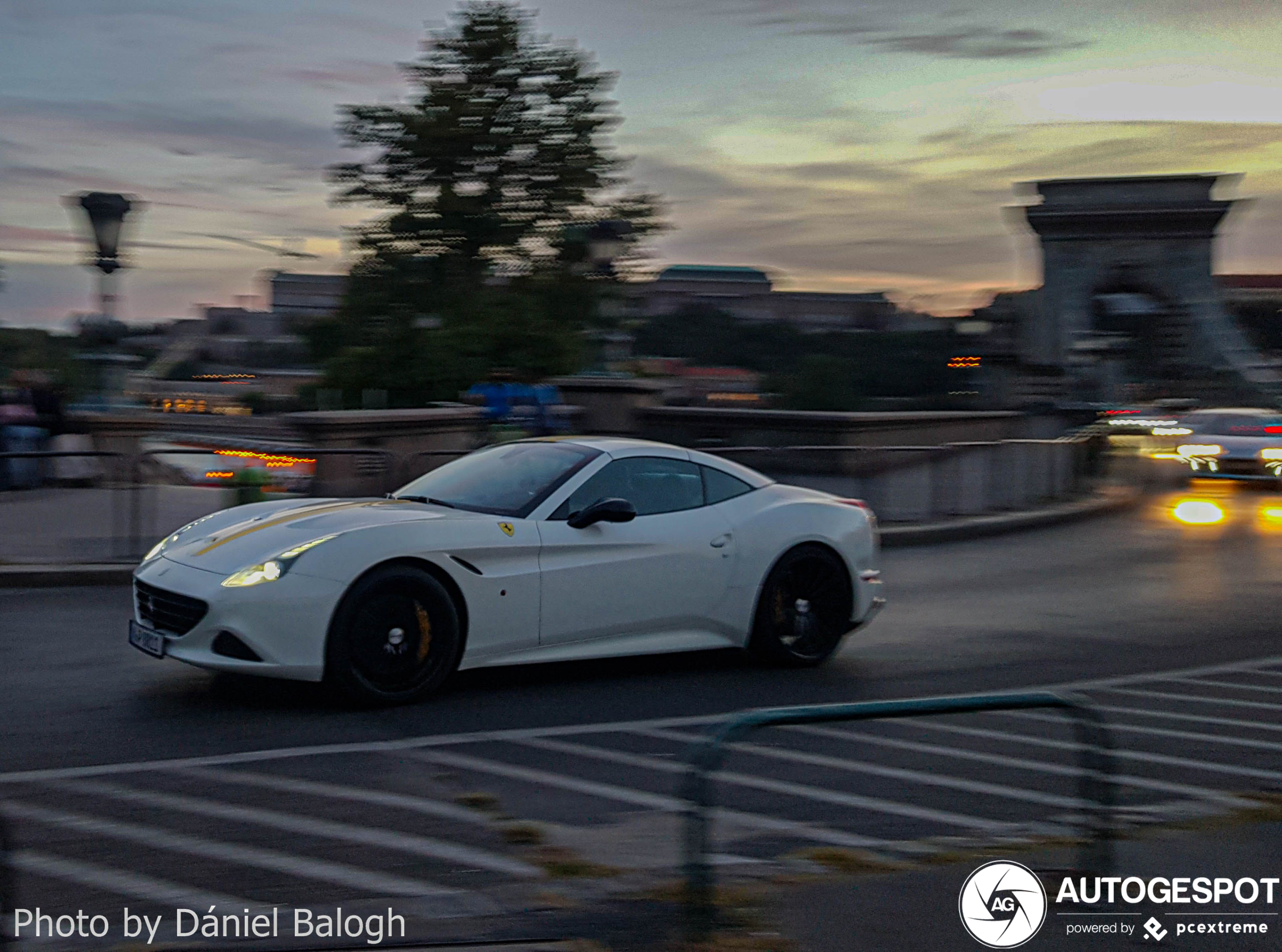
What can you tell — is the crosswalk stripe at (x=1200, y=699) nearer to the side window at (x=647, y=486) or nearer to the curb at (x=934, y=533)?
the side window at (x=647, y=486)

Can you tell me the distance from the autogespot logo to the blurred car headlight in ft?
81.2

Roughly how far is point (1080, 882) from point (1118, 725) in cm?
313

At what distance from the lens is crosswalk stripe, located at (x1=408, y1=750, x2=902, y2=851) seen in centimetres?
520

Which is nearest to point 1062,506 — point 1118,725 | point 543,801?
point 1118,725

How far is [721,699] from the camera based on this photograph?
26.1 ft

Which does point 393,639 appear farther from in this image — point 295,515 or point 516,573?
point 295,515

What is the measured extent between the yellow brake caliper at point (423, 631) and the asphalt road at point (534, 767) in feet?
0.97

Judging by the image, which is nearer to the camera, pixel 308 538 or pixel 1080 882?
pixel 1080 882

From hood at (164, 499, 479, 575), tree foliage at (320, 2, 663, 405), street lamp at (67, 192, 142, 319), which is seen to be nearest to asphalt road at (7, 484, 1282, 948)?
hood at (164, 499, 479, 575)

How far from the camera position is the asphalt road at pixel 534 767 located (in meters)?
4.64

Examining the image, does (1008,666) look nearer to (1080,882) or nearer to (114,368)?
(1080,882)

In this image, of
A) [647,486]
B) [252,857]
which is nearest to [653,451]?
[647,486]

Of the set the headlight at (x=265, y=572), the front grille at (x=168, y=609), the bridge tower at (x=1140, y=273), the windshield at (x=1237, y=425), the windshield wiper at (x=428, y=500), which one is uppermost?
the bridge tower at (x=1140, y=273)

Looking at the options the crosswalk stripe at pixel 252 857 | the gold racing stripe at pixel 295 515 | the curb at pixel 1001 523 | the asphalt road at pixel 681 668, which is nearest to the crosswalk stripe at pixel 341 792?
the asphalt road at pixel 681 668
